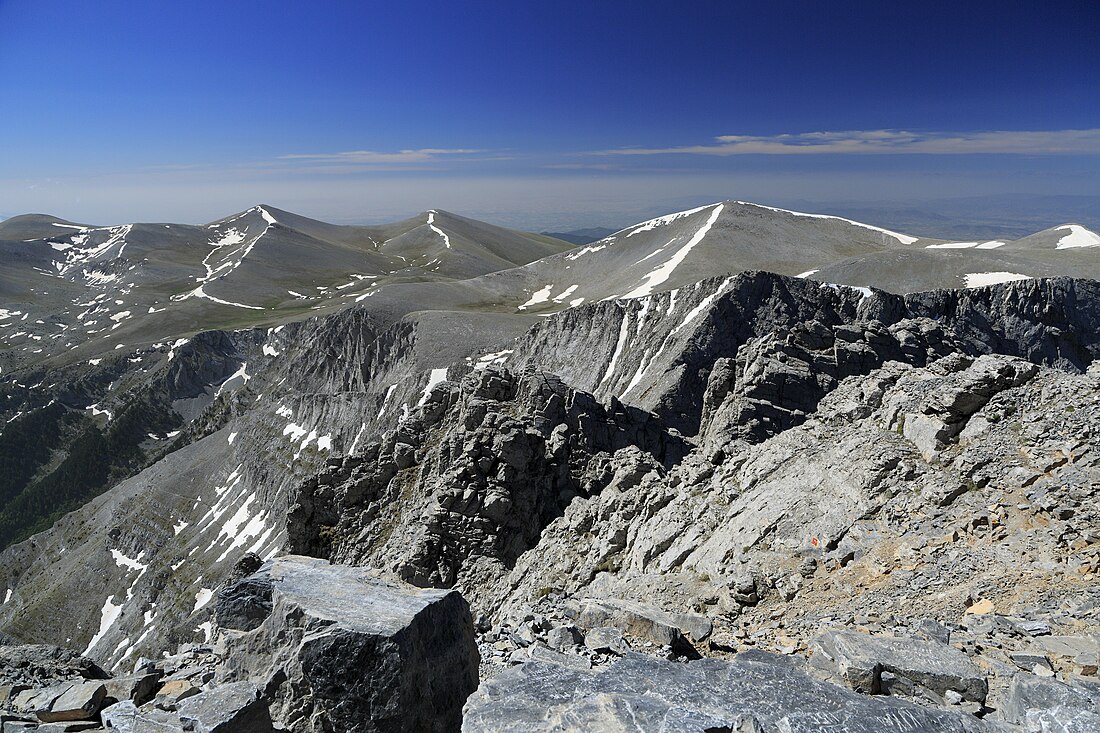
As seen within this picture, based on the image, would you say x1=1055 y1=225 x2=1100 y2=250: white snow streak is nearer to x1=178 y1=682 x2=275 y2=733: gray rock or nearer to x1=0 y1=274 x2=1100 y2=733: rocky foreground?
x1=0 y1=274 x2=1100 y2=733: rocky foreground

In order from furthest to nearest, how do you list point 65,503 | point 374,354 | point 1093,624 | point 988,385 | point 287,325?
1. point 287,325
2. point 65,503
3. point 374,354
4. point 988,385
5. point 1093,624

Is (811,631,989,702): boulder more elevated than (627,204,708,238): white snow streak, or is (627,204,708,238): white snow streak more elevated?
(627,204,708,238): white snow streak

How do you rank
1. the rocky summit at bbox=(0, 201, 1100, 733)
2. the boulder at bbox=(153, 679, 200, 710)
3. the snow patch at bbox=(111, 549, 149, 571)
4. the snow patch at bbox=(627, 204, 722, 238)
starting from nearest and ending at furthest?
the rocky summit at bbox=(0, 201, 1100, 733)
the boulder at bbox=(153, 679, 200, 710)
the snow patch at bbox=(111, 549, 149, 571)
the snow patch at bbox=(627, 204, 722, 238)

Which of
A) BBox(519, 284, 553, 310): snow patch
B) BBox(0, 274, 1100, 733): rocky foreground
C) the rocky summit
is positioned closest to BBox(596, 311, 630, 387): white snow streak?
the rocky summit

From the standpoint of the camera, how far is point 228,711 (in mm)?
9336

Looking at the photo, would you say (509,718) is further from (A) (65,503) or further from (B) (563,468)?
(A) (65,503)

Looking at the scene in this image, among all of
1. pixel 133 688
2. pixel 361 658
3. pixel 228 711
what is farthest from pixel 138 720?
pixel 361 658

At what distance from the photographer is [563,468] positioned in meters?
30.8

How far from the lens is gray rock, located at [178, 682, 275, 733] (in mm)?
9102

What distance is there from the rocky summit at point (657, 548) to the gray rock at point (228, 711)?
0.04 metres

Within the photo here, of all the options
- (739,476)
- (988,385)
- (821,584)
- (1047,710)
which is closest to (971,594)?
(821,584)

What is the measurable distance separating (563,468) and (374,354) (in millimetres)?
75719

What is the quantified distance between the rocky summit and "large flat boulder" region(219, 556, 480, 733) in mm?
51

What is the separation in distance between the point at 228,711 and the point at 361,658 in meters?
2.06
